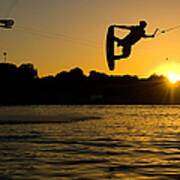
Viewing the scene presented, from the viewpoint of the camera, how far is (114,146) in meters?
29.1

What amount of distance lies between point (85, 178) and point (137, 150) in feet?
A: 31.6

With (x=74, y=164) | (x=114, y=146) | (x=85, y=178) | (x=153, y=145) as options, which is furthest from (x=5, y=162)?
(x=153, y=145)

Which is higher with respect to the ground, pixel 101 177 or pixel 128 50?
pixel 128 50

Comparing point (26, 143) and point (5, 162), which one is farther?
point (26, 143)

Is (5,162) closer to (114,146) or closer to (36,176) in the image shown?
(36,176)

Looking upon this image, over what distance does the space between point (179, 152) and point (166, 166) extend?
554 cm

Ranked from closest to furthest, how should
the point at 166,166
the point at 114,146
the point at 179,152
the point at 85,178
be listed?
the point at 85,178 → the point at 166,166 → the point at 179,152 → the point at 114,146

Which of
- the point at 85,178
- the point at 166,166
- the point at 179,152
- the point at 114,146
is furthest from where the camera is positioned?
the point at 114,146

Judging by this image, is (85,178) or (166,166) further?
(166,166)

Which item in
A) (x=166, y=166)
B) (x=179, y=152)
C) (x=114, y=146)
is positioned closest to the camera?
(x=166, y=166)

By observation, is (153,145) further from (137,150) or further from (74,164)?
(74,164)

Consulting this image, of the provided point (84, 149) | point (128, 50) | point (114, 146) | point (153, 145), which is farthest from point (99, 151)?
point (128, 50)

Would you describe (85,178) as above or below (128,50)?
below

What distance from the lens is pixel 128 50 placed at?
20781 mm
